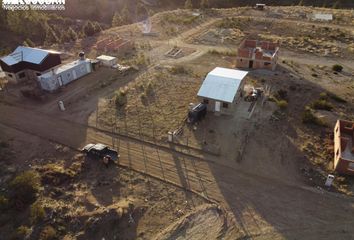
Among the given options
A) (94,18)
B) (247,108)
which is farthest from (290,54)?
(94,18)

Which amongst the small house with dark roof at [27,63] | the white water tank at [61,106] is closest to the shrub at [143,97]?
the white water tank at [61,106]

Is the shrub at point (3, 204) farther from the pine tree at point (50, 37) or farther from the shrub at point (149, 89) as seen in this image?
the pine tree at point (50, 37)

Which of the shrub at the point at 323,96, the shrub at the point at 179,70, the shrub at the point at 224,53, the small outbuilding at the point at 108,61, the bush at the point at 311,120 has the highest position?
the small outbuilding at the point at 108,61

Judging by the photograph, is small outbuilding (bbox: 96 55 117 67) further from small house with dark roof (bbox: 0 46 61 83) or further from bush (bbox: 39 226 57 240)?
bush (bbox: 39 226 57 240)

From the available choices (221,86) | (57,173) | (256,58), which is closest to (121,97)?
(221,86)

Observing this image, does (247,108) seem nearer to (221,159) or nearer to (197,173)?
(221,159)

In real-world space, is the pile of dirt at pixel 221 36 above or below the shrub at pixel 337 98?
above
